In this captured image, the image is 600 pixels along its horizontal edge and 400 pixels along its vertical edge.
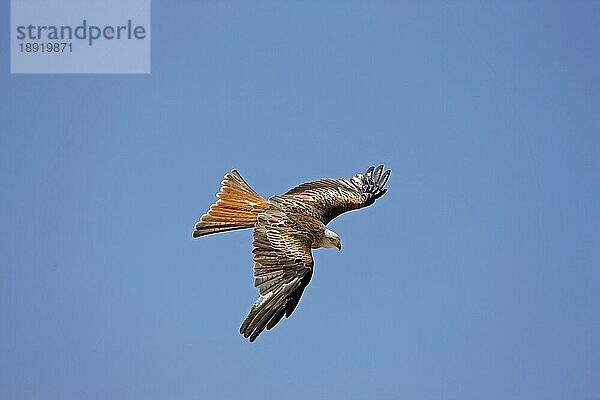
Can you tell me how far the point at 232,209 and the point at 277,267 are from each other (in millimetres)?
2088

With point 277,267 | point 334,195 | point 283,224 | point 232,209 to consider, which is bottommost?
point 277,267

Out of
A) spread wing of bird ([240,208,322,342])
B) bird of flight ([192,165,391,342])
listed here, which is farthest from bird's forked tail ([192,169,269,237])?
spread wing of bird ([240,208,322,342])

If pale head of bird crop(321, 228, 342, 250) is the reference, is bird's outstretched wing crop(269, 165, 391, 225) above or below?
above

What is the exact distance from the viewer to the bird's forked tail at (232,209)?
15.2m

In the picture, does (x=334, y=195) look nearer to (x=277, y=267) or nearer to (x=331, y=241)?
(x=331, y=241)

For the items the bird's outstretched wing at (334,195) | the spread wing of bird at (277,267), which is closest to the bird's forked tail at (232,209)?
the spread wing of bird at (277,267)

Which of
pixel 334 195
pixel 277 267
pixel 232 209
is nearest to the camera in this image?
pixel 277 267

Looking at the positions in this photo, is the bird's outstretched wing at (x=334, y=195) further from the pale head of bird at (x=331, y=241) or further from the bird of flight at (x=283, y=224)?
the pale head of bird at (x=331, y=241)

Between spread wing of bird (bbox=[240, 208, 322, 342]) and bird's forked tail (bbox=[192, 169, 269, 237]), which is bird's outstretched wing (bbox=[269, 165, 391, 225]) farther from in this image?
spread wing of bird (bbox=[240, 208, 322, 342])

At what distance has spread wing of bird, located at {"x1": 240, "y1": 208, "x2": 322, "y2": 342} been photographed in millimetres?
12945

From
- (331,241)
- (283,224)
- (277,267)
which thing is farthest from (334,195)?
(277,267)

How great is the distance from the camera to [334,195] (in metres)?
17.3

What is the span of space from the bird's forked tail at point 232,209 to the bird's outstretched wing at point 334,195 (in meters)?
Result: 0.48

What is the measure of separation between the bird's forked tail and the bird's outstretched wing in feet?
1.59
